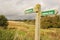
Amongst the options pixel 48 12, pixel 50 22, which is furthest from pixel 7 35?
pixel 50 22

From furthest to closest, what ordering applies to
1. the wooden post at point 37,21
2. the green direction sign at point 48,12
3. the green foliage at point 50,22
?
the green foliage at point 50,22
the green direction sign at point 48,12
the wooden post at point 37,21

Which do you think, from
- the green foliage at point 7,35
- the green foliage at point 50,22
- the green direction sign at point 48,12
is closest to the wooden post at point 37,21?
the green direction sign at point 48,12

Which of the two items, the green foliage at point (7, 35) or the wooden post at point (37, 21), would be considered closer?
the wooden post at point (37, 21)

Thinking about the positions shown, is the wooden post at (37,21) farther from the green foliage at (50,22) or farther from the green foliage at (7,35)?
the green foliage at (50,22)

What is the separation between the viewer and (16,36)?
24.5 feet

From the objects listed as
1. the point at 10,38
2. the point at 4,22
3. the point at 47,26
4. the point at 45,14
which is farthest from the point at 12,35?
the point at 4,22

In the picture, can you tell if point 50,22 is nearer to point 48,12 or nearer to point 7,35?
point 7,35

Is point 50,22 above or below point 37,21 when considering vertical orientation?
below

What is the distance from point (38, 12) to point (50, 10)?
0.80 feet

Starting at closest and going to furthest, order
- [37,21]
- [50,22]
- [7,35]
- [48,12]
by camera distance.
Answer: [37,21] → [48,12] → [7,35] → [50,22]

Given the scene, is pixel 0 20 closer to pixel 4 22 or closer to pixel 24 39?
pixel 4 22

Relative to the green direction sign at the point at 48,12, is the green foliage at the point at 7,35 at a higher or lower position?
lower

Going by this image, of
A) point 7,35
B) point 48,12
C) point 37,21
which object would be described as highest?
point 48,12

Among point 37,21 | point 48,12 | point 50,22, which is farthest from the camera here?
point 50,22
